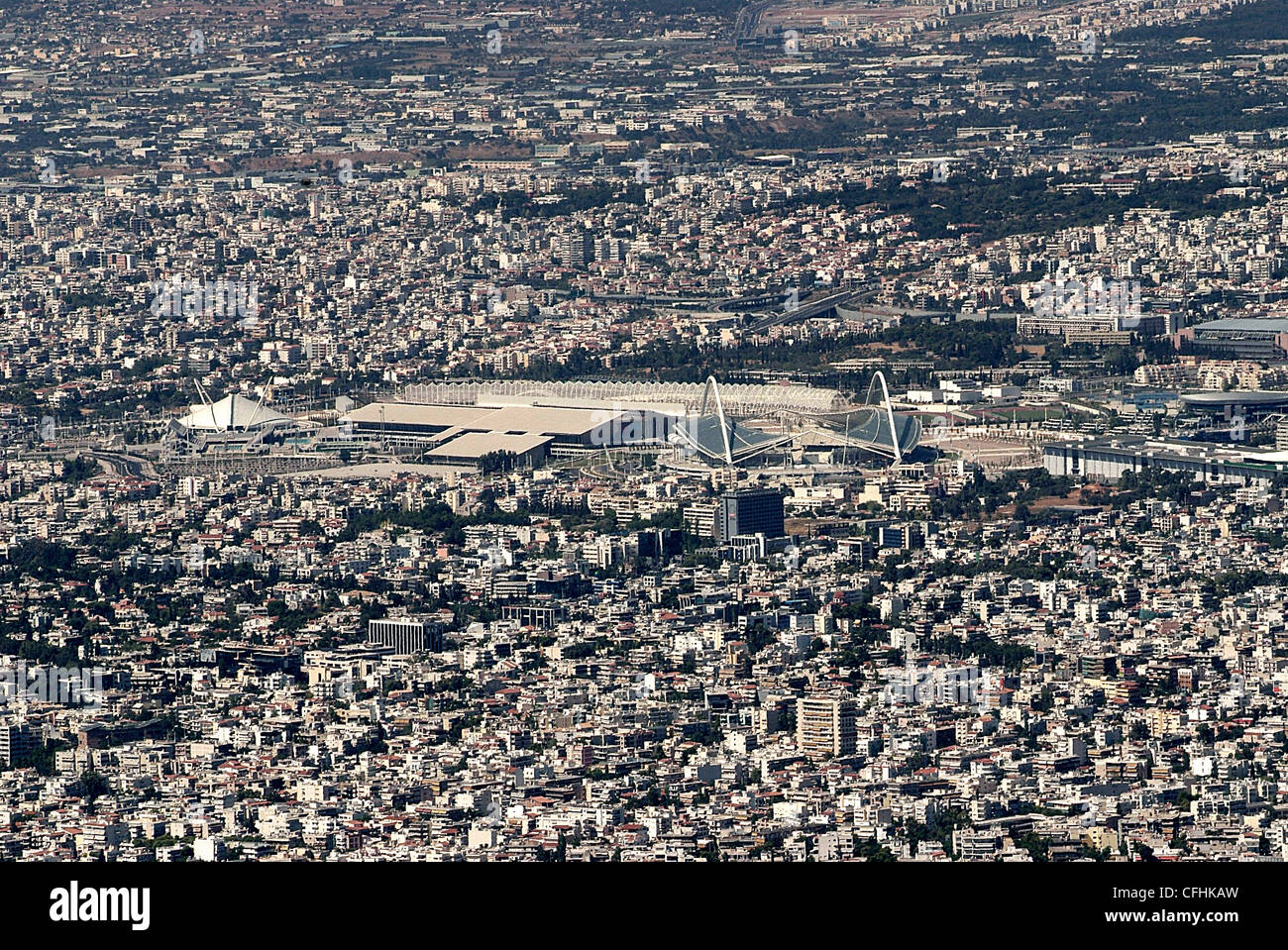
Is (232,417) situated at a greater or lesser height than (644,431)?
lesser

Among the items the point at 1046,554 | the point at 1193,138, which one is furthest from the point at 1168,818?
the point at 1193,138

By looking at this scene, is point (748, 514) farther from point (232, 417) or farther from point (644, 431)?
point (232, 417)

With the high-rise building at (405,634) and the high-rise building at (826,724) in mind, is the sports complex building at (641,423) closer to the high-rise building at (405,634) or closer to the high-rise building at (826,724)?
the high-rise building at (405,634)

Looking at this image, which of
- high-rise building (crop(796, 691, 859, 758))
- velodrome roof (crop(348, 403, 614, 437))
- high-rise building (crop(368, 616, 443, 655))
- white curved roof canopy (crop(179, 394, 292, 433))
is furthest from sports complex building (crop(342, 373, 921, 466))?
high-rise building (crop(796, 691, 859, 758))

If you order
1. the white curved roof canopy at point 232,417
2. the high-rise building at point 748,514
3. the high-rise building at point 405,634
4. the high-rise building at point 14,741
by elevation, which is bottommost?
the white curved roof canopy at point 232,417

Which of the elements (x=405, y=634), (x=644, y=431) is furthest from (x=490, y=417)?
(x=405, y=634)

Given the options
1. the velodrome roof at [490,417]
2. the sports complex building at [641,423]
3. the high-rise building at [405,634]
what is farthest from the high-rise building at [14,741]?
the velodrome roof at [490,417]

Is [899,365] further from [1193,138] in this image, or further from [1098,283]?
[1193,138]
